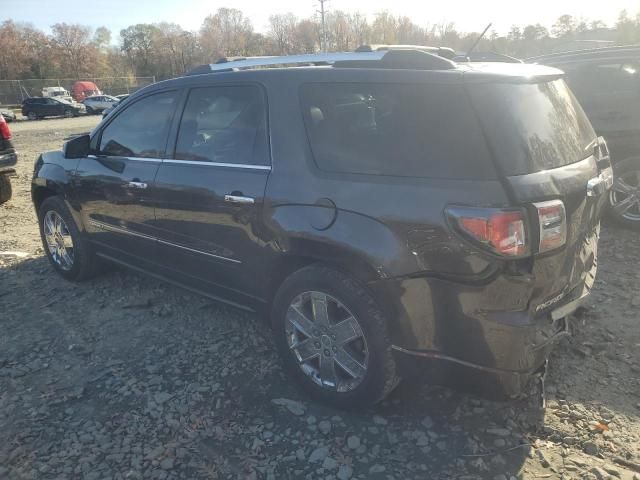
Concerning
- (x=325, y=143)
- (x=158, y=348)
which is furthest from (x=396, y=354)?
(x=158, y=348)

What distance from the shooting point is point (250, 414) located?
9.86 ft

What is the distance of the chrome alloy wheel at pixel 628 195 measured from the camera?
18.2 ft

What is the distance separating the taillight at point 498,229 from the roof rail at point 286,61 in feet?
3.54

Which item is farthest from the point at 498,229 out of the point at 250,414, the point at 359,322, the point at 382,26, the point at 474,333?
the point at 382,26

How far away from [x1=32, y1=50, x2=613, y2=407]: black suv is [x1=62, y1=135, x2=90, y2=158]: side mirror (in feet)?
3.80

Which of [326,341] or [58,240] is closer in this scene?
[326,341]

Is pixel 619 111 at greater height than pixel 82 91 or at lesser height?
greater

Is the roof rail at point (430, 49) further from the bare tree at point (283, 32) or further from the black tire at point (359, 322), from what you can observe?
the bare tree at point (283, 32)

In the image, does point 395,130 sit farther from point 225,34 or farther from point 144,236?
point 225,34

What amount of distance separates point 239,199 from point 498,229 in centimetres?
154

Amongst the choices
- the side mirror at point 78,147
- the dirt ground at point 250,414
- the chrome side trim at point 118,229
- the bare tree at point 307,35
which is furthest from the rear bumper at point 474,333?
the bare tree at point 307,35

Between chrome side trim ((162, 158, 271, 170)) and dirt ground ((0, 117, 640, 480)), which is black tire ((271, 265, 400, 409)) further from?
chrome side trim ((162, 158, 271, 170))

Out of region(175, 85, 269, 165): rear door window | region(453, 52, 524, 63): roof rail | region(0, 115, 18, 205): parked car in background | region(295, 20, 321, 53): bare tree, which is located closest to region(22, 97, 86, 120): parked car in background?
region(0, 115, 18, 205): parked car in background

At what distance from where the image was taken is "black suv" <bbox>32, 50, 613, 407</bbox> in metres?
2.37
